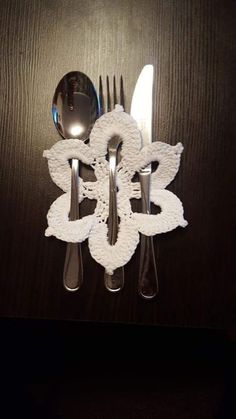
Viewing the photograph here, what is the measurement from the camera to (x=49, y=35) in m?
0.43

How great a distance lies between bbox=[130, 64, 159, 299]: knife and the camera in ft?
1.12

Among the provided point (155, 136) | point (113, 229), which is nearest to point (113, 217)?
point (113, 229)

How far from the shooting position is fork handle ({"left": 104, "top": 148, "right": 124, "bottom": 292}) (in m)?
0.34

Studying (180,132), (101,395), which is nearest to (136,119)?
(180,132)

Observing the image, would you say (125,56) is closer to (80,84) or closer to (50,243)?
(80,84)

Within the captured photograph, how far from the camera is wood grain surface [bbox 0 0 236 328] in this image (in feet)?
1.13

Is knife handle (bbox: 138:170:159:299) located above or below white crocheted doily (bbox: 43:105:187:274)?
below

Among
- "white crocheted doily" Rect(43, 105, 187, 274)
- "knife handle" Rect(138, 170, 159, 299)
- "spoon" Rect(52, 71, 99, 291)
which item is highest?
"spoon" Rect(52, 71, 99, 291)

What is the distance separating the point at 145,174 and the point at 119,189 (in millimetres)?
37

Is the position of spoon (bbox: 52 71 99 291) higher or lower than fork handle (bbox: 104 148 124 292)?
higher

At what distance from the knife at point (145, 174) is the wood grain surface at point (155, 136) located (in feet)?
0.04

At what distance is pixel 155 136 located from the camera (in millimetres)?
385

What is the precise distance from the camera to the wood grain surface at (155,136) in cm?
35

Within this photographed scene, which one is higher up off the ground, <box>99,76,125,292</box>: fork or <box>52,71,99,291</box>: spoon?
<box>52,71,99,291</box>: spoon
